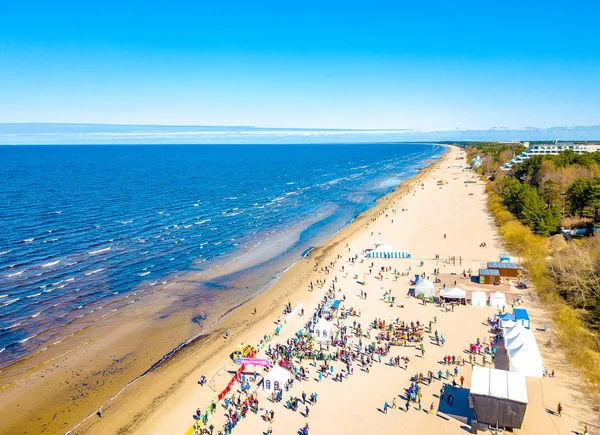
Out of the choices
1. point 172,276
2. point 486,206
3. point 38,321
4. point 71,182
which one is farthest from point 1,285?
point 71,182

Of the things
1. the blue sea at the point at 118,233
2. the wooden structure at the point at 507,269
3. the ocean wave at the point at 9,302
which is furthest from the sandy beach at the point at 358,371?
the ocean wave at the point at 9,302

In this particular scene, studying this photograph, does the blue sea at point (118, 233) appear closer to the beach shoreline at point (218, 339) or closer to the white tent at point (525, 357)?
the beach shoreline at point (218, 339)

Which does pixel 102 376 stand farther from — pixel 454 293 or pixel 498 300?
pixel 498 300

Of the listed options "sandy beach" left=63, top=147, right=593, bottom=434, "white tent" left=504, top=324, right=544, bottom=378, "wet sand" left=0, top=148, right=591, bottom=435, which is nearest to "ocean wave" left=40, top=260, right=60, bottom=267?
"wet sand" left=0, top=148, right=591, bottom=435

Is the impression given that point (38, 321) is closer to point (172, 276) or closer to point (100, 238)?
point (172, 276)

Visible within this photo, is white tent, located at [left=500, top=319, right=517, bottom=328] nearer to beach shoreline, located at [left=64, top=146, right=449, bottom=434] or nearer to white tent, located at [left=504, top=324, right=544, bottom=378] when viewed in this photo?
white tent, located at [left=504, top=324, right=544, bottom=378]

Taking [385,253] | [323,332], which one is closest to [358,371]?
[323,332]
